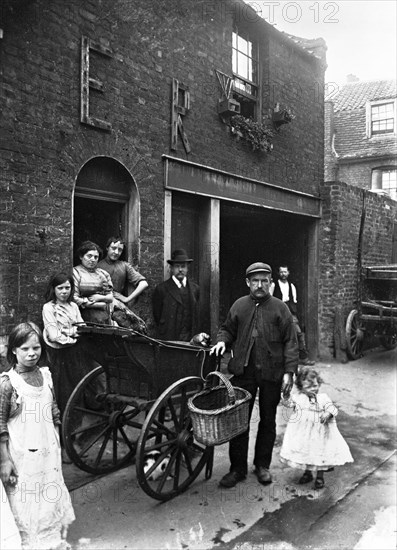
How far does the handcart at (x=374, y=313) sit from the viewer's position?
1004cm

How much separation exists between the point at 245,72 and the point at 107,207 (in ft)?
13.4

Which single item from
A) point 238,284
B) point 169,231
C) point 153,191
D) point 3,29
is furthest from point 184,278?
point 238,284

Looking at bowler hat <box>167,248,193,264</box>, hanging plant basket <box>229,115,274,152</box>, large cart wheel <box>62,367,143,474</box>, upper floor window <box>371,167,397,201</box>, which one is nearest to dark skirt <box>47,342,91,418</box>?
large cart wheel <box>62,367,143,474</box>

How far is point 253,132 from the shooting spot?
27.7ft

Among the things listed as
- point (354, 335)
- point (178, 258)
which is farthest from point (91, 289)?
point (354, 335)

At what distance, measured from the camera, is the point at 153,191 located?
6.57 metres

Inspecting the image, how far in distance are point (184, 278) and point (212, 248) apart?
1207 mm

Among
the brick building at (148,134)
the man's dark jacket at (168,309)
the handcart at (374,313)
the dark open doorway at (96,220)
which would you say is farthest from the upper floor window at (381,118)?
the dark open doorway at (96,220)

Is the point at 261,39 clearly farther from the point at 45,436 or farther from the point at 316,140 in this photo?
the point at 45,436

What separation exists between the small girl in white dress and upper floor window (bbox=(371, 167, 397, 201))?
1958 cm

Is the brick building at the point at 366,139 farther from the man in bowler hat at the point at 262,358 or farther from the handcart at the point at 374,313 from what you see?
the man in bowler hat at the point at 262,358

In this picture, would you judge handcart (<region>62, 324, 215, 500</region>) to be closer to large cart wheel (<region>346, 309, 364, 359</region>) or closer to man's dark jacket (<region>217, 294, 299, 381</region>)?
man's dark jacket (<region>217, 294, 299, 381</region>)

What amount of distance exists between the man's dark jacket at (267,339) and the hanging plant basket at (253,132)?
4352 mm

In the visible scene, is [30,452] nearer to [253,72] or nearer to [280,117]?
[280,117]
